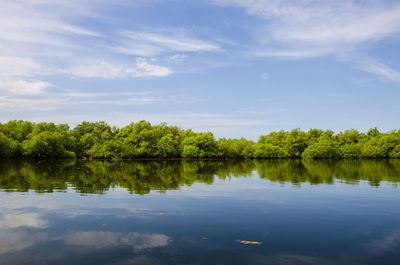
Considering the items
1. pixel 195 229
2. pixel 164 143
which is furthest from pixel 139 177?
pixel 164 143

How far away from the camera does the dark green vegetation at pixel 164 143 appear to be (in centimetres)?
A: 8425

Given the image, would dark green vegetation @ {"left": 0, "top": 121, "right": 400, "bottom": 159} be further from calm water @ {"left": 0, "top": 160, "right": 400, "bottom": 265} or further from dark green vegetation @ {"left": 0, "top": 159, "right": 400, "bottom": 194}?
calm water @ {"left": 0, "top": 160, "right": 400, "bottom": 265}

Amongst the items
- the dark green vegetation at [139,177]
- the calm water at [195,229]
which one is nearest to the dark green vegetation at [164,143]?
the dark green vegetation at [139,177]

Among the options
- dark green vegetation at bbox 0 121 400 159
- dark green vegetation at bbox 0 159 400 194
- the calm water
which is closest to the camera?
the calm water

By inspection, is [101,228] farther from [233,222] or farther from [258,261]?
[258,261]

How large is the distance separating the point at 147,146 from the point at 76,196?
81.2m

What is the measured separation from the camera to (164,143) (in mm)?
101812

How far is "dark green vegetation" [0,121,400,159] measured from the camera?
276 ft

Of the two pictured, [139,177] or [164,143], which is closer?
[139,177]

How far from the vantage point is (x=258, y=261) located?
7.84m

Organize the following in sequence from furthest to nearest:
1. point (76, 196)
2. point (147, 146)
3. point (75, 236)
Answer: point (147, 146) → point (76, 196) → point (75, 236)

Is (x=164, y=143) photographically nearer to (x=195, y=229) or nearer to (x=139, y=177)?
(x=139, y=177)

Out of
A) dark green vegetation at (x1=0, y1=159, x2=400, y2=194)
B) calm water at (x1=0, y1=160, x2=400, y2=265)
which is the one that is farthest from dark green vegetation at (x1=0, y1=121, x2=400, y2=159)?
calm water at (x1=0, y1=160, x2=400, y2=265)

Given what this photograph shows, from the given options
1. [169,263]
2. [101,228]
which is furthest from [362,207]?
[101,228]
